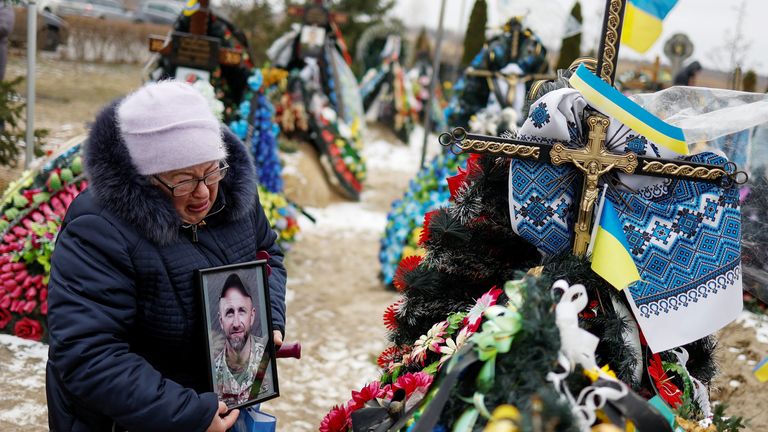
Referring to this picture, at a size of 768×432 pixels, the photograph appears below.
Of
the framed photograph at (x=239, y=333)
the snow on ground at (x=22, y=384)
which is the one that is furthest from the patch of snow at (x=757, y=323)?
the snow on ground at (x=22, y=384)

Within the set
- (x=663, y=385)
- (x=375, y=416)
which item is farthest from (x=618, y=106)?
(x=375, y=416)

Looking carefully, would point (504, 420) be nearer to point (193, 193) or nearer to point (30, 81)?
point (193, 193)

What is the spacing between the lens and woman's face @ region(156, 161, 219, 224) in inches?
76.4

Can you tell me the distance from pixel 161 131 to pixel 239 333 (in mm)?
610

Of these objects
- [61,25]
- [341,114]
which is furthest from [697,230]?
[61,25]

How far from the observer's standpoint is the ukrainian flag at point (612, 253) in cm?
199

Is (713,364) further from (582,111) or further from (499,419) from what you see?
(499,419)

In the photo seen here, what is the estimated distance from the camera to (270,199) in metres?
6.80

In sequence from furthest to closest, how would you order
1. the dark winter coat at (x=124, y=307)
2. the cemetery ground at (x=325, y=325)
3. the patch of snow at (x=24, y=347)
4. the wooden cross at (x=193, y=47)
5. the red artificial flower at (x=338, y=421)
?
1. the wooden cross at (x=193, y=47)
2. the patch of snow at (x=24, y=347)
3. the cemetery ground at (x=325, y=325)
4. the red artificial flower at (x=338, y=421)
5. the dark winter coat at (x=124, y=307)

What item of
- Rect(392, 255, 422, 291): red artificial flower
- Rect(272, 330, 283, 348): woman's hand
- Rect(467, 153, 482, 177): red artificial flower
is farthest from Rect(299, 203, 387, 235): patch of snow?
Rect(467, 153, 482, 177): red artificial flower

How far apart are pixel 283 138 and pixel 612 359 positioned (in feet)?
28.8

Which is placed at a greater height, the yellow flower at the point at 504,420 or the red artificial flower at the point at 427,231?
the red artificial flower at the point at 427,231

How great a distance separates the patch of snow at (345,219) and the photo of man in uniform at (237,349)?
21.5 ft

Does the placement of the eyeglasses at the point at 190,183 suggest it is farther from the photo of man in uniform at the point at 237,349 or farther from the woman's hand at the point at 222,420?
the woman's hand at the point at 222,420
